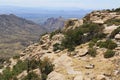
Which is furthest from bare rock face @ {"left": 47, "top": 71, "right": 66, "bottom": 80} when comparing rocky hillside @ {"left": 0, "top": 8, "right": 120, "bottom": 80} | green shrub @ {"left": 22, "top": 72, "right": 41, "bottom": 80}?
green shrub @ {"left": 22, "top": 72, "right": 41, "bottom": 80}

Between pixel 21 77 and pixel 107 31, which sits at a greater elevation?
pixel 107 31

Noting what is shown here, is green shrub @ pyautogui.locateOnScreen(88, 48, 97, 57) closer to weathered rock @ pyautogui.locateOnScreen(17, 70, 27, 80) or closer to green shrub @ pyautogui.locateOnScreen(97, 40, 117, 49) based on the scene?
green shrub @ pyautogui.locateOnScreen(97, 40, 117, 49)

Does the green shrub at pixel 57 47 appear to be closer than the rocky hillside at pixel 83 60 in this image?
No

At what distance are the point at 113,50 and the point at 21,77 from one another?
43.4 ft

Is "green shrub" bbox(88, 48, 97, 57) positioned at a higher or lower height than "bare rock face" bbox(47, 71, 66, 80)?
higher

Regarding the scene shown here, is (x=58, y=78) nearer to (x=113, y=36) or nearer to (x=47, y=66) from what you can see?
(x=47, y=66)

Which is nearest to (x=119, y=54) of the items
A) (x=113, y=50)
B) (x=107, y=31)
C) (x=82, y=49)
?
(x=113, y=50)

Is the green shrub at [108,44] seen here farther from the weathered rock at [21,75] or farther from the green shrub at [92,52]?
the weathered rock at [21,75]

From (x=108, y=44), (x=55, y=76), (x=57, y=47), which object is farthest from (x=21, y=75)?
(x=108, y=44)

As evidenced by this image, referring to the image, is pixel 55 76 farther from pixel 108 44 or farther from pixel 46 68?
pixel 108 44

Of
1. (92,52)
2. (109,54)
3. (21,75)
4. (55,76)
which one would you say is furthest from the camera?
(21,75)

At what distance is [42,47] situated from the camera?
6431 cm

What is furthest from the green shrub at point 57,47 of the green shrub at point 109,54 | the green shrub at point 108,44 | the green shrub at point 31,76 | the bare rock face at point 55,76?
the bare rock face at point 55,76

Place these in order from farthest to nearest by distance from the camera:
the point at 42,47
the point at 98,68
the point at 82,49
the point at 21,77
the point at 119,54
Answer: the point at 42,47 < the point at 82,49 < the point at 21,77 < the point at 119,54 < the point at 98,68
